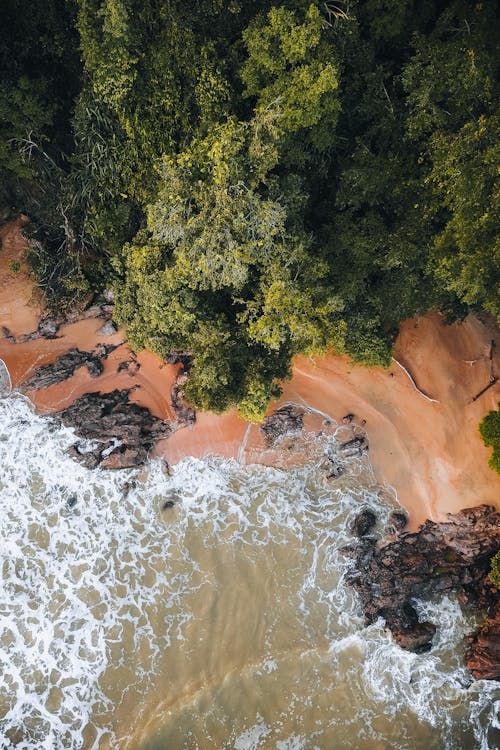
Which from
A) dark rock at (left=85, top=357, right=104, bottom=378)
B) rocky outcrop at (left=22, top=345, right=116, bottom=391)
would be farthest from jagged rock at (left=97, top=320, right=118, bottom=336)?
dark rock at (left=85, top=357, right=104, bottom=378)

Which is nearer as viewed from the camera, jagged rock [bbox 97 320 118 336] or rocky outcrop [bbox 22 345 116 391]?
rocky outcrop [bbox 22 345 116 391]

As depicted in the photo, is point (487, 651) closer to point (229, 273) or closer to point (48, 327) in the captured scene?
point (229, 273)

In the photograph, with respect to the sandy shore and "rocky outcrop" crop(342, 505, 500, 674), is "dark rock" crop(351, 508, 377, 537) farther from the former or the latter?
the sandy shore

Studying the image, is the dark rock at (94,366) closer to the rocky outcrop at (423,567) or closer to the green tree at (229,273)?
the green tree at (229,273)

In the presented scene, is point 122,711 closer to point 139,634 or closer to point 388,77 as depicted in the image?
point 139,634

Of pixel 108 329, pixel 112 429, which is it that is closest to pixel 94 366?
pixel 108 329

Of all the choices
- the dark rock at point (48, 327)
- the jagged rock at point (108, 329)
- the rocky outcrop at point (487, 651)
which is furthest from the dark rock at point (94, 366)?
the rocky outcrop at point (487, 651)
